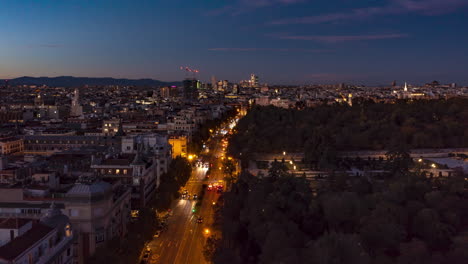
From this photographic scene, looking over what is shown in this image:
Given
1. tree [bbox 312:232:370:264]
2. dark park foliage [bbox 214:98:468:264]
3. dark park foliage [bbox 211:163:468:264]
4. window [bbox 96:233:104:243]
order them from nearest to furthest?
tree [bbox 312:232:370:264] < dark park foliage [bbox 211:163:468:264] < dark park foliage [bbox 214:98:468:264] < window [bbox 96:233:104:243]

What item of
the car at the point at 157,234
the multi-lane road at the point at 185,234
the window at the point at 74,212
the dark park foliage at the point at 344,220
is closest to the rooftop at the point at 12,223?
the window at the point at 74,212

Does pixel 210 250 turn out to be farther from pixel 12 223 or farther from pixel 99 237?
pixel 12 223

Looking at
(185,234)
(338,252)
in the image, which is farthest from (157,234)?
(338,252)

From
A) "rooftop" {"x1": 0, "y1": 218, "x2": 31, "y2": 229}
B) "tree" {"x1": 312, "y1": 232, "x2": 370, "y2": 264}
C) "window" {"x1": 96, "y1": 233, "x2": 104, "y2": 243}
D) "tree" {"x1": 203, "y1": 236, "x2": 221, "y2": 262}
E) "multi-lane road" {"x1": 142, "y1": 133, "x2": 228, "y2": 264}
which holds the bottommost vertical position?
"multi-lane road" {"x1": 142, "y1": 133, "x2": 228, "y2": 264}

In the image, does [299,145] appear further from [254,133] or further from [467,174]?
[467,174]

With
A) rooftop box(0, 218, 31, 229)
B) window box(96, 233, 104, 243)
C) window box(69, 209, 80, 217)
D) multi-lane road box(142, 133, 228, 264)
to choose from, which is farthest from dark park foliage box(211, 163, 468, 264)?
rooftop box(0, 218, 31, 229)

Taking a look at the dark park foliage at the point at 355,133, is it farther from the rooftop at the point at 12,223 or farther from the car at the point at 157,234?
the rooftop at the point at 12,223

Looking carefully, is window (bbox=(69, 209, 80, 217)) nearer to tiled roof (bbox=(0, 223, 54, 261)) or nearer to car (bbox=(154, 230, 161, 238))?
tiled roof (bbox=(0, 223, 54, 261))
